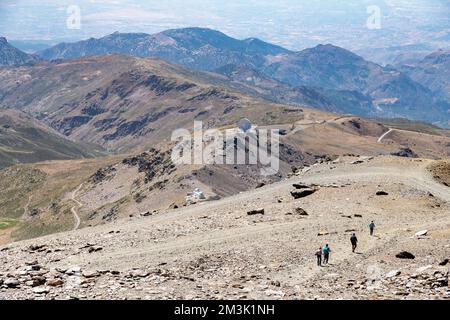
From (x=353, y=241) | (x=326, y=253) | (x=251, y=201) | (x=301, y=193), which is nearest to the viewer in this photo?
(x=326, y=253)

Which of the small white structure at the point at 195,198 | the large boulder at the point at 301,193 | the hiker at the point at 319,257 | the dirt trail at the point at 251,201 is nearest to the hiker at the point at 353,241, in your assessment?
the dirt trail at the point at 251,201

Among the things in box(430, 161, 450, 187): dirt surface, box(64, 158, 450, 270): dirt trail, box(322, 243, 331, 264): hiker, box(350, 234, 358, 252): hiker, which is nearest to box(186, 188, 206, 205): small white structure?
box(64, 158, 450, 270): dirt trail

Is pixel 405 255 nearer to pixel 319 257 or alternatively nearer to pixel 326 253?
pixel 326 253

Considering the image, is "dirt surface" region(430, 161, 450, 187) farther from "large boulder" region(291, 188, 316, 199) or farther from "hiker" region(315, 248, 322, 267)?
"hiker" region(315, 248, 322, 267)

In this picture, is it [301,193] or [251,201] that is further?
[251,201]

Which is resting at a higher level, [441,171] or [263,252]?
[263,252]

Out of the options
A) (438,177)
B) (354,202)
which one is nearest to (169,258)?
(354,202)

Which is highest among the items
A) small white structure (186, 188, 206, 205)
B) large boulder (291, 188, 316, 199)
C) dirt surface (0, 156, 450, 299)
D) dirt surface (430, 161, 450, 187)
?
dirt surface (0, 156, 450, 299)

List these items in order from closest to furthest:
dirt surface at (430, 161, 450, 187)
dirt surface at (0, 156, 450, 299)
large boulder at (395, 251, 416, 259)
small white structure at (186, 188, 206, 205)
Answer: dirt surface at (0, 156, 450, 299) → large boulder at (395, 251, 416, 259) → dirt surface at (430, 161, 450, 187) → small white structure at (186, 188, 206, 205)

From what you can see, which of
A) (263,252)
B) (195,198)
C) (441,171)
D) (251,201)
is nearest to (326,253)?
(263,252)
